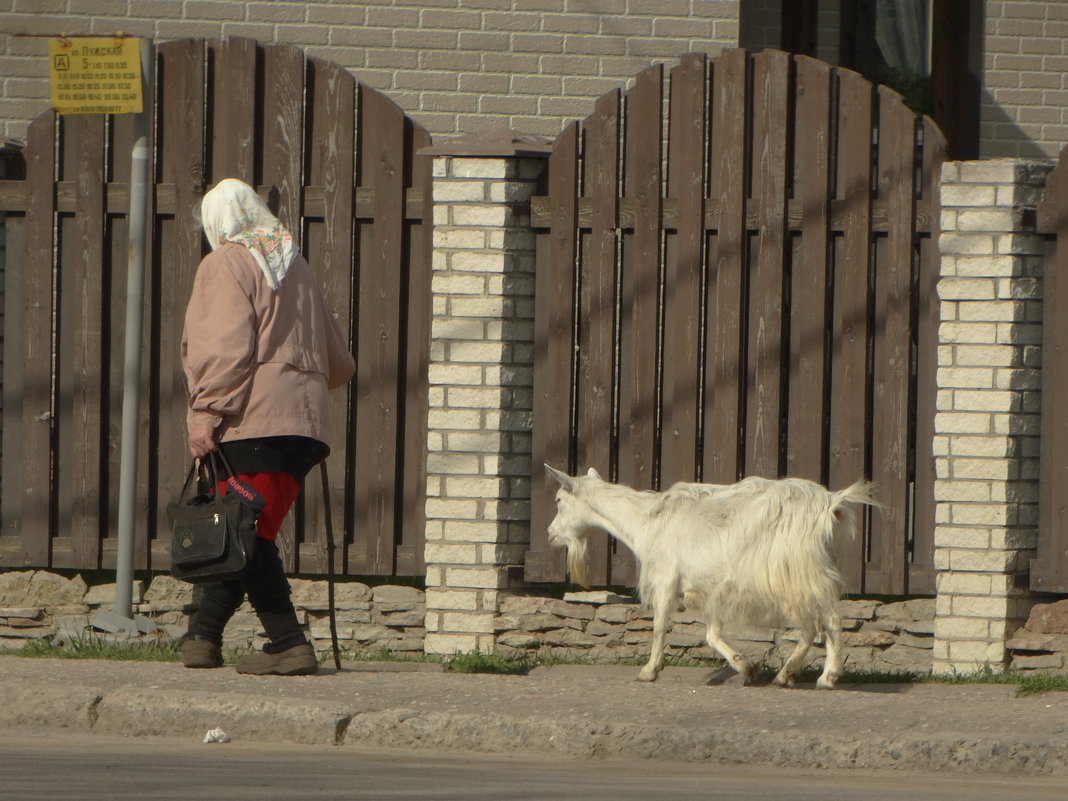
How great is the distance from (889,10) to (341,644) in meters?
6.38

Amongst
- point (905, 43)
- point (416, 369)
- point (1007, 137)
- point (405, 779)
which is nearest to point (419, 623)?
point (416, 369)

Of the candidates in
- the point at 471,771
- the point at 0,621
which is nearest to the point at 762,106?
the point at 471,771

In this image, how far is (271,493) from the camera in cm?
671

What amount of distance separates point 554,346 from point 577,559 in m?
0.98

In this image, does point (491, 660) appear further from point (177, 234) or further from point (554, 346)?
point (177, 234)

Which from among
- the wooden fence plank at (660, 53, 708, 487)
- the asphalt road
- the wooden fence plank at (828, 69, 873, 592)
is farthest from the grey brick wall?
the asphalt road

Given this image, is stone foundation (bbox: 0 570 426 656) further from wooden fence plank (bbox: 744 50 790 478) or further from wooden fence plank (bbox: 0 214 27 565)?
wooden fence plank (bbox: 744 50 790 478)

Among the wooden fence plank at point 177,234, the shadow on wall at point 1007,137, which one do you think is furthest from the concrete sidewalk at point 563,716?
the shadow on wall at point 1007,137

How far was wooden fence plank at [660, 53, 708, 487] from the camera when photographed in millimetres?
7781

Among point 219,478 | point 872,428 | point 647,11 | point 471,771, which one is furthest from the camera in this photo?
point 647,11

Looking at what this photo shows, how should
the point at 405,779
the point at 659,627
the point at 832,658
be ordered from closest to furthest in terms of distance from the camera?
the point at 405,779
the point at 832,658
the point at 659,627

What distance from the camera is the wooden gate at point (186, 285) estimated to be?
8125 millimetres

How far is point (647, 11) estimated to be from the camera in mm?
10484

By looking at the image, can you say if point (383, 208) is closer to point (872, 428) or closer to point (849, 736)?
point (872, 428)
